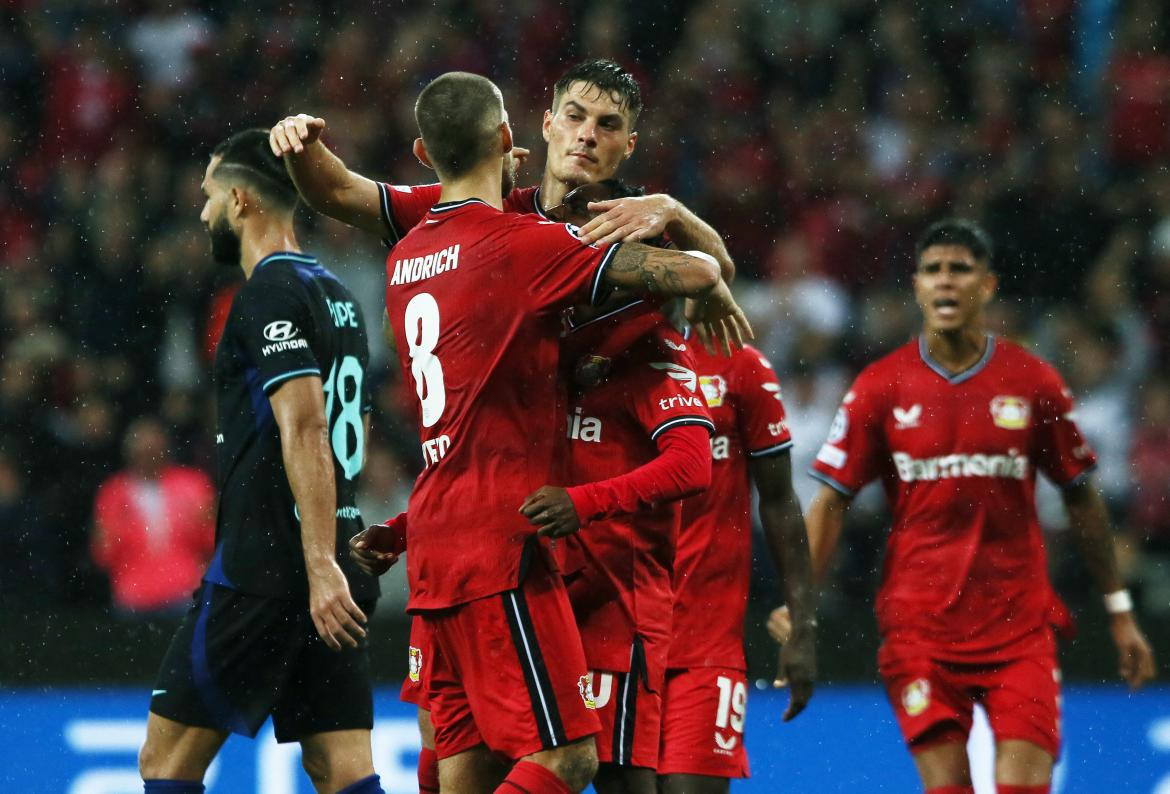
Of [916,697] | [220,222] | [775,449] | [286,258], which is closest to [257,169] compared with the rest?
[220,222]

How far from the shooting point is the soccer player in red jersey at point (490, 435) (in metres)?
4.04

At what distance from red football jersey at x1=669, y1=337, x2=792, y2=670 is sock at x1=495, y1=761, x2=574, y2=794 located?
1.60m

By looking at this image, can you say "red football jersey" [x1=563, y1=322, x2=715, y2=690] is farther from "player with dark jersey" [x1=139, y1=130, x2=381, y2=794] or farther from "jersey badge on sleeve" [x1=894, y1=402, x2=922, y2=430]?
"jersey badge on sleeve" [x1=894, y1=402, x2=922, y2=430]

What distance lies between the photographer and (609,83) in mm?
5105

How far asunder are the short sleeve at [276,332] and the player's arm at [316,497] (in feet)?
0.16

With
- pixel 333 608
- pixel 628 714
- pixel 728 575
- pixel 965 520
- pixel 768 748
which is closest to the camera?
pixel 628 714

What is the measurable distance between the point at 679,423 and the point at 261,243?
1649 mm

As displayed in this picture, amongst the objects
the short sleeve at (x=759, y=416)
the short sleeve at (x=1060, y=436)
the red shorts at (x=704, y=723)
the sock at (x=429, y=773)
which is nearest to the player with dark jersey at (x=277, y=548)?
the sock at (x=429, y=773)

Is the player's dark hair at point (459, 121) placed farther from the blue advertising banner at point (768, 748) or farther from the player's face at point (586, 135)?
the blue advertising banner at point (768, 748)

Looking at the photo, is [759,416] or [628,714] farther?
[759,416]

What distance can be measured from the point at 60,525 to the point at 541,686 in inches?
201

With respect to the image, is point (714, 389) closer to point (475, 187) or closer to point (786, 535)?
point (786, 535)

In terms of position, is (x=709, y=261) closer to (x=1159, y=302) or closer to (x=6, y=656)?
(x=6, y=656)

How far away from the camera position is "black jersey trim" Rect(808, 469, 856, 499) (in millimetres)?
6395
